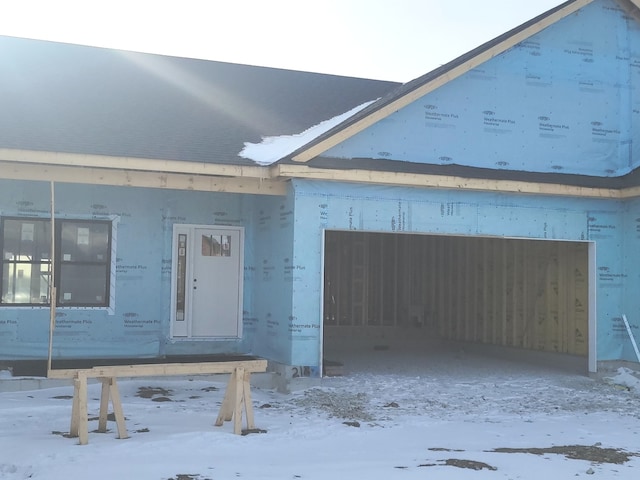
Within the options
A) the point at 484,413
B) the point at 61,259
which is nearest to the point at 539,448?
the point at 484,413

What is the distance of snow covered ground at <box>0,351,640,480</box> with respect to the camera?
19.3 ft

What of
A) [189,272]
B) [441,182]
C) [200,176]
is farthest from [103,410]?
[441,182]

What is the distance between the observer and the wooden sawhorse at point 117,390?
265 inches

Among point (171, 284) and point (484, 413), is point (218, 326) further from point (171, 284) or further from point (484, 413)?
point (484, 413)

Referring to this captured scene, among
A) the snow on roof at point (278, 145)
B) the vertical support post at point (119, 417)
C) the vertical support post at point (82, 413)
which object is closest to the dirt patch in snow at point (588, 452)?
the vertical support post at point (119, 417)

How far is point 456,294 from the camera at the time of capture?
16.8m

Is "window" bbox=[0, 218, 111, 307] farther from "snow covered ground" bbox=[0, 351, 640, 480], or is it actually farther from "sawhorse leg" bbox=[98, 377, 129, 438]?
"sawhorse leg" bbox=[98, 377, 129, 438]

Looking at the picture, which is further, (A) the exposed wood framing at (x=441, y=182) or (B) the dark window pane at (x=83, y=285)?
(B) the dark window pane at (x=83, y=285)

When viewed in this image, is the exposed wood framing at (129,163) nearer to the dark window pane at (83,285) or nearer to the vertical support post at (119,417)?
the dark window pane at (83,285)

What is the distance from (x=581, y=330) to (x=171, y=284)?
7290mm

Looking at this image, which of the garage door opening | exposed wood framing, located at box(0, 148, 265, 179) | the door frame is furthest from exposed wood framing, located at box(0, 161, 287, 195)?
the garage door opening

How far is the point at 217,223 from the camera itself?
11930 mm

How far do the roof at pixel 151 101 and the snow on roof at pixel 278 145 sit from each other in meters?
0.20

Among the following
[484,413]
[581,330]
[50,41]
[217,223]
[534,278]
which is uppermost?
[50,41]
